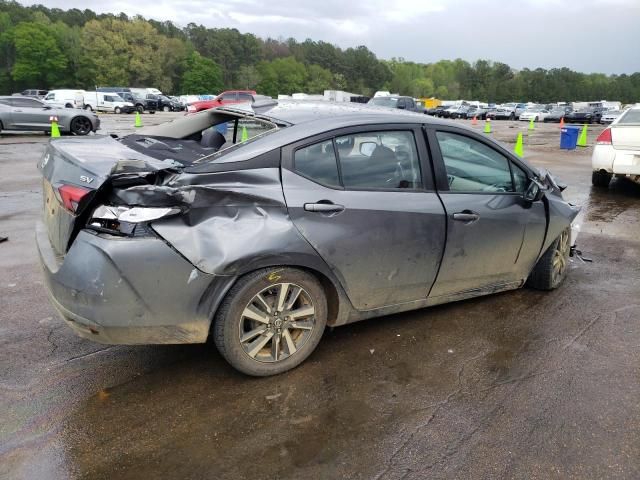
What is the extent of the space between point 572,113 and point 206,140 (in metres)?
51.1

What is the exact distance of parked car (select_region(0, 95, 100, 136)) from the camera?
17.3m

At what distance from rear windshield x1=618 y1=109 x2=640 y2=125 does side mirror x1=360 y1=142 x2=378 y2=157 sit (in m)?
7.22

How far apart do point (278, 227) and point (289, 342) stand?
0.73m

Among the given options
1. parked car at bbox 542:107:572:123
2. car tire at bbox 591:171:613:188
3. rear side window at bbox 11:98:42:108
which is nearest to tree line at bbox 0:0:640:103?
parked car at bbox 542:107:572:123

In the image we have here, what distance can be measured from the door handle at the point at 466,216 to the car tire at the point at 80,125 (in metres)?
16.6

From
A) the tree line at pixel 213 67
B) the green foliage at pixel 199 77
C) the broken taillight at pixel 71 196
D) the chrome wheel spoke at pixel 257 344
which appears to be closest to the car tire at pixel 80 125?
the broken taillight at pixel 71 196

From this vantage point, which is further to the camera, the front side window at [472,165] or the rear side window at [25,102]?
the rear side window at [25,102]

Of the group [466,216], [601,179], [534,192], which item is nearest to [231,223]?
[466,216]

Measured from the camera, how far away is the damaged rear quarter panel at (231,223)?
108 inches

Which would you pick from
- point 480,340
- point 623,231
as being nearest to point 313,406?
point 480,340

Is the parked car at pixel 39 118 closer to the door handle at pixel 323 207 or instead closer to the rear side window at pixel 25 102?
the rear side window at pixel 25 102

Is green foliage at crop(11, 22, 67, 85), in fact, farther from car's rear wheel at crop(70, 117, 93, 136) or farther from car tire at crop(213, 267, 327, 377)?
car tire at crop(213, 267, 327, 377)

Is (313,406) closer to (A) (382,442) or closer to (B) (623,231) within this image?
(A) (382,442)

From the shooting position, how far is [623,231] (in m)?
6.78
